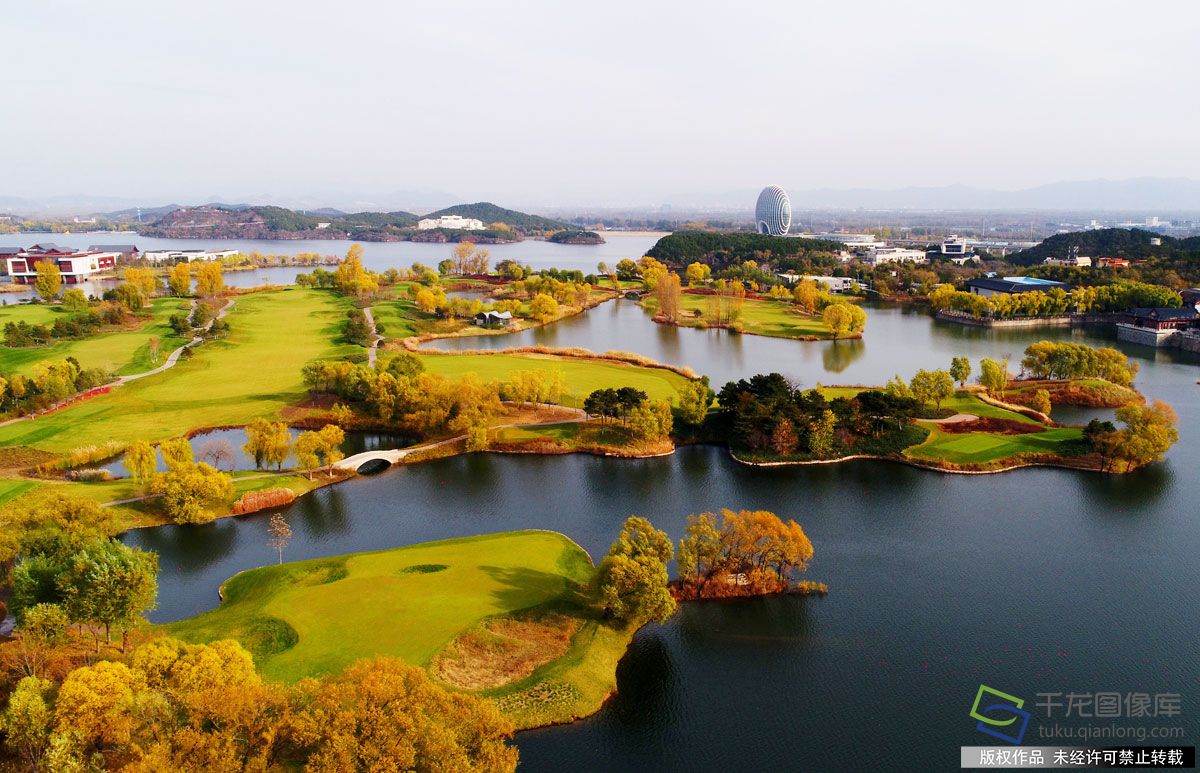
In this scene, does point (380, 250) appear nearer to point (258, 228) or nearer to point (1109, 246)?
point (258, 228)

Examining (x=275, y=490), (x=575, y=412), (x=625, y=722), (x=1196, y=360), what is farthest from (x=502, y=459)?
(x=1196, y=360)

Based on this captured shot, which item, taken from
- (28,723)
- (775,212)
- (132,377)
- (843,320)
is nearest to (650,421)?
(28,723)

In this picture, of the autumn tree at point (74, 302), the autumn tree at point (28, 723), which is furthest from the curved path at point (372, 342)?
the autumn tree at point (28, 723)

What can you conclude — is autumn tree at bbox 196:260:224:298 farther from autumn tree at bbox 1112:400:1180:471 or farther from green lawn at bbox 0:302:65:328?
autumn tree at bbox 1112:400:1180:471

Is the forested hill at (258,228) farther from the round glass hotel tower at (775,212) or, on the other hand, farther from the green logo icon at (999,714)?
the green logo icon at (999,714)

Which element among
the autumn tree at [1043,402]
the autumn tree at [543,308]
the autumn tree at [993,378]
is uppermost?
the autumn tree at [543,308]

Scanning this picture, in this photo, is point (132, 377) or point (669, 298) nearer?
point (132, 377)

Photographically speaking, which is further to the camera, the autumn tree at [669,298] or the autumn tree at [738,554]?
the autumn tree at [669,298]

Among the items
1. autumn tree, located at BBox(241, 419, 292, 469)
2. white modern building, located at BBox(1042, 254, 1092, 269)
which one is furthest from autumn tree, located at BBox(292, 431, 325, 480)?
white modern building, located at BBox(1042, 254, 1092, 269)
